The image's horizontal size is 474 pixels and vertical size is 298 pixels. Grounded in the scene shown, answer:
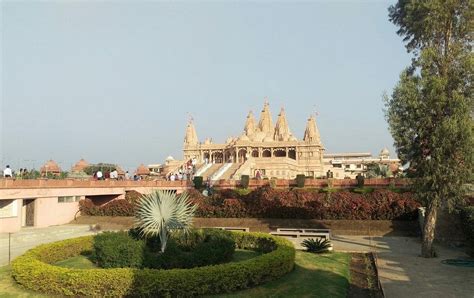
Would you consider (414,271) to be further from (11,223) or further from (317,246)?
(11,223)

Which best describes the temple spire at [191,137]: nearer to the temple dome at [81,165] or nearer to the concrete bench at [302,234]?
the temple dome at [81,165]

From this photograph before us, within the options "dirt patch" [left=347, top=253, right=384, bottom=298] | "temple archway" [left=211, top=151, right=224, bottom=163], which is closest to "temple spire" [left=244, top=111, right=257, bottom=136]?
"temple archway" [left=211, top=151, right=224, bottom=163]

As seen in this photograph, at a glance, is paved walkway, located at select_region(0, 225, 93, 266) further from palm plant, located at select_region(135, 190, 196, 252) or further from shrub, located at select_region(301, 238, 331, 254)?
shrub, located at select_region(301, 238, 331, 254)

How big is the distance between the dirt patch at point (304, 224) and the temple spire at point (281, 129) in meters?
62.5

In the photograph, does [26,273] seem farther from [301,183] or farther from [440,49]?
[301,183]

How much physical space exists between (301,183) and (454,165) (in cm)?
1936

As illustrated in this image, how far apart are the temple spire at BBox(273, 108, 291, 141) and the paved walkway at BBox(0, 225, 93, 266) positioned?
6600 cm

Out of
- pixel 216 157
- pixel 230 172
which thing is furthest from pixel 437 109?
pixel 216 157

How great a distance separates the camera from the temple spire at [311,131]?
8206cm

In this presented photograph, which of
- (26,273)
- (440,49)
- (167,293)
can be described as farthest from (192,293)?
(440,49)

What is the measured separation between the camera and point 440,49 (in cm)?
1814

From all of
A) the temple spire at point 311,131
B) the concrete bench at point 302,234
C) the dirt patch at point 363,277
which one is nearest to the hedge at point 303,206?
the concrete bench at point 302,234

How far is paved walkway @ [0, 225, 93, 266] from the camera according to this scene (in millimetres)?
19689

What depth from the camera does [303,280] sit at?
12.6 metres
